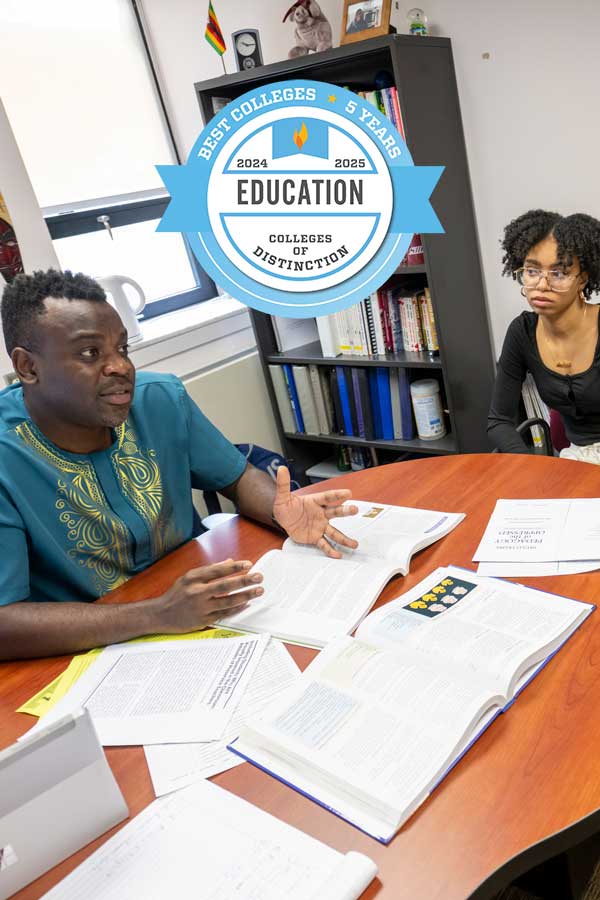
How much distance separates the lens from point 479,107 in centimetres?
226

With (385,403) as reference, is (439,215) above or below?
above

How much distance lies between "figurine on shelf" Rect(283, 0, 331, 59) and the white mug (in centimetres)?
97

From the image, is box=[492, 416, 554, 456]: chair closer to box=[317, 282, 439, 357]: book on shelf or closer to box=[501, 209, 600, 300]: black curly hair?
box=[501, 209, 600, 300]: black curly hair

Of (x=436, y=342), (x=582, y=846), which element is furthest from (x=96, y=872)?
(x=436, y=342)

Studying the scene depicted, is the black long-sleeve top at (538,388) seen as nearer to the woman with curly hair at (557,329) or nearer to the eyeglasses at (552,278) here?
the woman with curly hair at (557,329)

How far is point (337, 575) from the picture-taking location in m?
1.24

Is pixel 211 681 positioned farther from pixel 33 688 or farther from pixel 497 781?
pixel 497 781

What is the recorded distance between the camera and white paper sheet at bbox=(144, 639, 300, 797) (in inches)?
34.5

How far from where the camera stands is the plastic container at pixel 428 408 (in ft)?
8.35

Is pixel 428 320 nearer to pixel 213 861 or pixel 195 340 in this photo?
pixel 195 340

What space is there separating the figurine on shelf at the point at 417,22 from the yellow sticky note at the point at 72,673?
6.47 ft

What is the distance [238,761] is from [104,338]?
2.82 feet

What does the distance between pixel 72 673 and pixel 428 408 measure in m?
1.73

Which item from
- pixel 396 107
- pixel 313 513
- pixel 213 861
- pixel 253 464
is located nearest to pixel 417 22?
pixel 396 107
